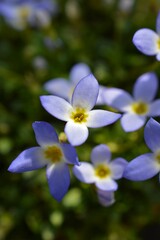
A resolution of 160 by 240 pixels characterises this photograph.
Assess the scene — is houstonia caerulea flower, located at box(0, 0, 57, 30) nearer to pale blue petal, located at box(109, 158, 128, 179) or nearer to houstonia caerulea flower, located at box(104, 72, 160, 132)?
houstonia caerulea flower, located at box(104, 72, 160, 132)

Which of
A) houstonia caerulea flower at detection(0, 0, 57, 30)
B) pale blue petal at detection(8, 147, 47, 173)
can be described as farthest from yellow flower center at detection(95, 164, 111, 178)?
houstonia caerulea flower at detection(0, 0, 57, 30)

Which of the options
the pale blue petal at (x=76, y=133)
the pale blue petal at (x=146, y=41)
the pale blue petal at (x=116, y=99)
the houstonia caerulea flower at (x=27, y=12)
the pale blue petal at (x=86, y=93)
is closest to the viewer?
the pale blue petal at (x=76, y=133)

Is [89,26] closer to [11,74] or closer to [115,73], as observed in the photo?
[115,73]

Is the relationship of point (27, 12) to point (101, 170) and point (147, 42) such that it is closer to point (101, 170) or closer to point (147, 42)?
point (147, 42)

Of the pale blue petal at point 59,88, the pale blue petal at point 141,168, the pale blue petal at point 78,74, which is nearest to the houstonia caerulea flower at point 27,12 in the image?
the pale blue petal at point 78,74

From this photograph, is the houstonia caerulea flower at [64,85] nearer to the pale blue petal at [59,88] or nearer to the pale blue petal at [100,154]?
the pale blue petal at [59,88]

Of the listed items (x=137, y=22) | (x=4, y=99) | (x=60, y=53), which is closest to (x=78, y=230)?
(x=4, y=99)
